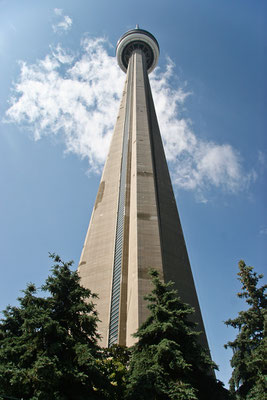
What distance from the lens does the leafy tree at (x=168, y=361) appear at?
8.30 m

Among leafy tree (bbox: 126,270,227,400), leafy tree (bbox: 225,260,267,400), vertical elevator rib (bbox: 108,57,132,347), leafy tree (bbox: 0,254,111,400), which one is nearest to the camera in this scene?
leafy tree (bbox: 0,254,111,400)

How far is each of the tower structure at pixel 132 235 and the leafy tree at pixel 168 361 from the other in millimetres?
5274

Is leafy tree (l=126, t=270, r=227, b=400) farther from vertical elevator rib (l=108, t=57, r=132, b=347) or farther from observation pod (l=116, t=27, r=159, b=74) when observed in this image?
observation pod (l=116, t=27, r=159, b=74)

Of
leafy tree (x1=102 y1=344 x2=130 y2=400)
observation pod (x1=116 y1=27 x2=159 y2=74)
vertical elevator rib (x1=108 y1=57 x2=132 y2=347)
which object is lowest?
leafy tree (x1=102 y1=344 x2=130 y2=400)

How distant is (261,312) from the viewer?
12617 mm

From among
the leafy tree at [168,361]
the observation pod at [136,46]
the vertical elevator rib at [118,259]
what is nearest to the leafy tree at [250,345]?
the leafy tree at [168,361]

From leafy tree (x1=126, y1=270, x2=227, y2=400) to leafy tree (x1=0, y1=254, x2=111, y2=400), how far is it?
102cm

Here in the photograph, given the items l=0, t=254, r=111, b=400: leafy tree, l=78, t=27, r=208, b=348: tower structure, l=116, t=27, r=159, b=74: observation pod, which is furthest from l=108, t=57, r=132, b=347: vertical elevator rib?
l=116, t=27, r=159, b=74: observation pod

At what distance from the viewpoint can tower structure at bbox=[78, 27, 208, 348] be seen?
57.3 feet

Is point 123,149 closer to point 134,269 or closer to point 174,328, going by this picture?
point 134,269

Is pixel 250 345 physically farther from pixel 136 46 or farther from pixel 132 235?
pixel 136 46

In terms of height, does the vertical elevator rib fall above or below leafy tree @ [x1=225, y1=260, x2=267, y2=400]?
above

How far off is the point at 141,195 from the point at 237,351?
12591mm

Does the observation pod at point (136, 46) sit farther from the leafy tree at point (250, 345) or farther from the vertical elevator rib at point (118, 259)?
the leafy tree at point (250, 345)
